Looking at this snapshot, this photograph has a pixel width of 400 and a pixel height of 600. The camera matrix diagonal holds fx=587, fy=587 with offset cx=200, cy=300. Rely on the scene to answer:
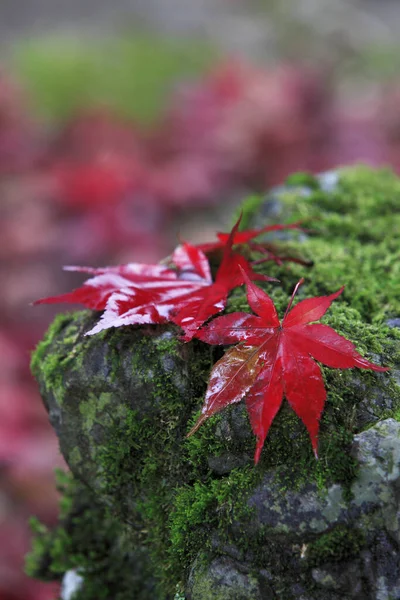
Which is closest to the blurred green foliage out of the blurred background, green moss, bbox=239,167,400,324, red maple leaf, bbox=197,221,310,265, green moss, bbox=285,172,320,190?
the blurred background

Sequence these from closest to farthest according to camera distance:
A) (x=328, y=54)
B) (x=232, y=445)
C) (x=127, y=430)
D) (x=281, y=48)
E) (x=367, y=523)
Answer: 1. (x=367, y=523)
2. (x=232, y=445)
3. (x=127, y=430)
4. (x=328, y=54)
5. (x=281, y=48)

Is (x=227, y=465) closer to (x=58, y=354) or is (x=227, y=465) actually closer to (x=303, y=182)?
(x=58, y=354)

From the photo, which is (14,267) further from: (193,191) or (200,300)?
→ (200,300)

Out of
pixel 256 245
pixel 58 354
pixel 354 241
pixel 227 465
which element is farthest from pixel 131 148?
pixel 227 465

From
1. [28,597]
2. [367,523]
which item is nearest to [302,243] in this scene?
[367,523]

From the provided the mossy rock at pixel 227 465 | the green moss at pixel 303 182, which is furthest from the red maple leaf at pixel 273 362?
the green moss at pixel 303 182
